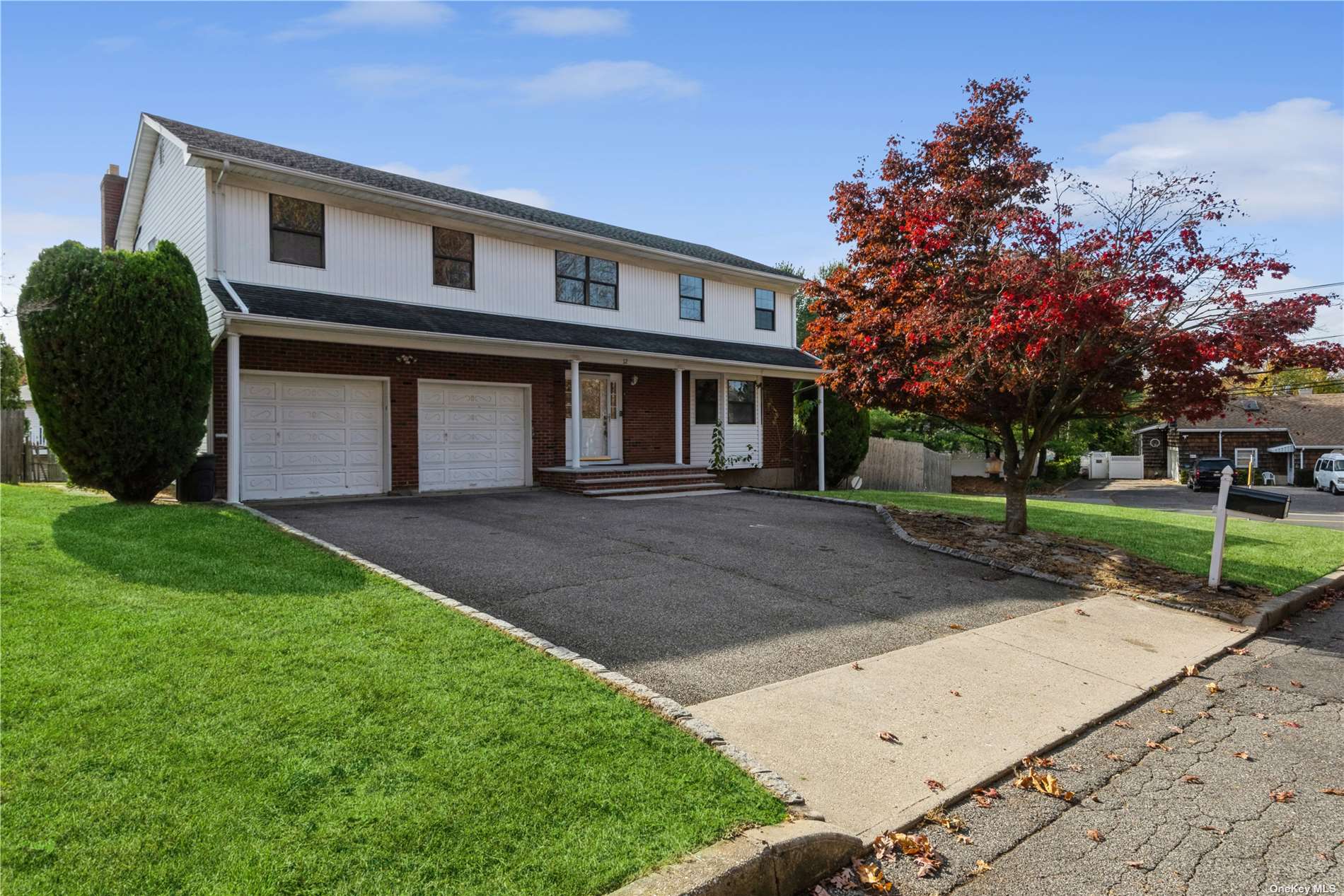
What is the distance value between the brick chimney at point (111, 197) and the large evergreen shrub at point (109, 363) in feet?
38.2

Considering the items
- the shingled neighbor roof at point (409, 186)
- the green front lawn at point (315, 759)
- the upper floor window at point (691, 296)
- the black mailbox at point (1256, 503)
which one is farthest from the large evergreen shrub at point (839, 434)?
the green front lawn at point (315, 759)

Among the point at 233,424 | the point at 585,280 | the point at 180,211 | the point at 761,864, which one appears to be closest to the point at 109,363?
the point at 233,424

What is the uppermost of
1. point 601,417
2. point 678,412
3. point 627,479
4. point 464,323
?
point 464,323

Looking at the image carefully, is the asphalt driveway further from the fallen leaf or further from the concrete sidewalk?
the fallen leaf

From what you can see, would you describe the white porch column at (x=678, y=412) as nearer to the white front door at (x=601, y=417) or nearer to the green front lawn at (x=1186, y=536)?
the white front door at (x=601, y=417)

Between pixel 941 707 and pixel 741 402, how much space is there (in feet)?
49.2

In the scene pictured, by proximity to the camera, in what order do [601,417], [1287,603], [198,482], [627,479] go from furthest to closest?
[601,417], [627,479], [198,482], [1287,603]

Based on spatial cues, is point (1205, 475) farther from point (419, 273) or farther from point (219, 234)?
point (219, 234)

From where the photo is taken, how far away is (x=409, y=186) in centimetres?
1511

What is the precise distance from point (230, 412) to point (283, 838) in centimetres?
1026

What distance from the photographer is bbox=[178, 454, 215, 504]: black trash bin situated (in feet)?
35.7

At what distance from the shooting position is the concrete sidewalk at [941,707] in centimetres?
363

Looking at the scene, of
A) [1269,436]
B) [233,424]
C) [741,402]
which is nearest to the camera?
[233,424]

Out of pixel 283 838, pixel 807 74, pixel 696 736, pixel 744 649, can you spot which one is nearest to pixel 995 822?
pixel 696 736
